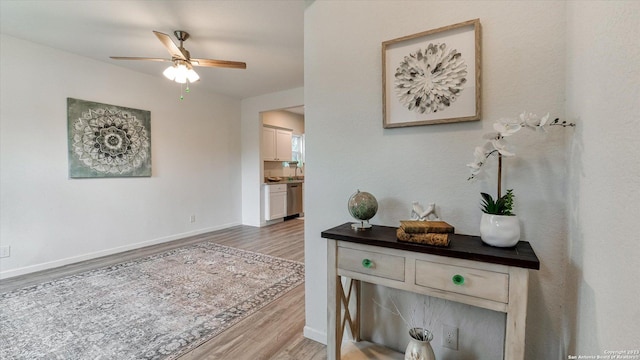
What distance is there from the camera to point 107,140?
356 centimetres

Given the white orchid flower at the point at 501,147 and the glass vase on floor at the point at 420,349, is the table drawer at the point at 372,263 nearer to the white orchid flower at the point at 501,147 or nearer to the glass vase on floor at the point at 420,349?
the glass vase on floor at the point at 420,349

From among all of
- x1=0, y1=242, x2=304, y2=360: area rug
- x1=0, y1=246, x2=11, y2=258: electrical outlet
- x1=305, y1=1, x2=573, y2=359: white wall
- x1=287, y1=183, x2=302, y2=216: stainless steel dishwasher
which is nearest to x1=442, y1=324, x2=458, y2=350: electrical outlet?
x1=305, y1=1, x2=573, y2=359: white wall

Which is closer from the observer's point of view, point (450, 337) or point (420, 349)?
point (420, 349)

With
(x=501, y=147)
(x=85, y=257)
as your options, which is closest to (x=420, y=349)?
(x=501, y=147)

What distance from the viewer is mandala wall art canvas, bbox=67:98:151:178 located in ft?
10.8

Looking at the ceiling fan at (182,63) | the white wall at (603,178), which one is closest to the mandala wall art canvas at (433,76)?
the white wall at (603,178)

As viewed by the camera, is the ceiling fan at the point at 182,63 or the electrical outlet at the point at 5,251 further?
the electrical outlet at the point at 5,251

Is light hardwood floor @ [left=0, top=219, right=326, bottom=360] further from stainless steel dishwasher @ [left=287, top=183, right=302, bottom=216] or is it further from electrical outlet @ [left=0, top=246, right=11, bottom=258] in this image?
stainless steel dishwasher @ [left=287, top=183, right=302, bottom=216]

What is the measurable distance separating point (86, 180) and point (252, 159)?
8.60 ft

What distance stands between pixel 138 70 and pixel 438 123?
420cm

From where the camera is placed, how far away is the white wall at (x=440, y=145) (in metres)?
1.18

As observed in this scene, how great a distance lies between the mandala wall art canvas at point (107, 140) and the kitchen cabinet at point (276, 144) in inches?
86.6

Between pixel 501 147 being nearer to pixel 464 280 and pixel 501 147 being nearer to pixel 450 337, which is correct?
pixel 464 280

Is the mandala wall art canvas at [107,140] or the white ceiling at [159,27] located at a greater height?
the white ceiling at [159,27]
